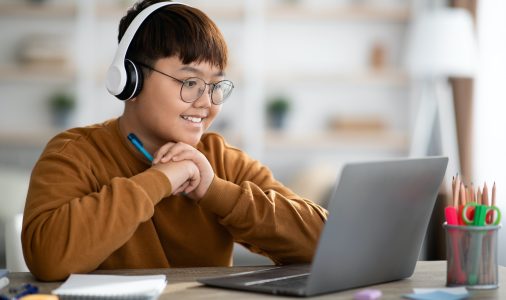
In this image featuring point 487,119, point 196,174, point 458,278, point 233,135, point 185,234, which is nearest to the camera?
point 458,278

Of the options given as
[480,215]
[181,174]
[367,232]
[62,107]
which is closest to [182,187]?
[181,174]

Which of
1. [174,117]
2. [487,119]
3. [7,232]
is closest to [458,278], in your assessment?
[174,117]

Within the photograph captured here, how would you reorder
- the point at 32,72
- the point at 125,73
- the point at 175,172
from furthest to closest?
the point at 32,72 < the point at 125,73 < the point at 175,172

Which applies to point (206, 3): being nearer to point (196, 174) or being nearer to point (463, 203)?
point (196, 174)

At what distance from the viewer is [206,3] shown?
5316 mm

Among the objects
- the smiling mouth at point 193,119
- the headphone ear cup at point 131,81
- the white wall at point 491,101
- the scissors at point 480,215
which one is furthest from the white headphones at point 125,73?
the white wall at point 491,101

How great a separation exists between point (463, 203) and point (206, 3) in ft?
13.7

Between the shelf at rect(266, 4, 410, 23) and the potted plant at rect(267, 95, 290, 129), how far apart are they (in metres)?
0.53

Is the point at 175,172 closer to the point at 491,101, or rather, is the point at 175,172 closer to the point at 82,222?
the point at 82,222

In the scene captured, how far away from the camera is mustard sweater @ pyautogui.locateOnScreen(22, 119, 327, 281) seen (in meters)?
1.41

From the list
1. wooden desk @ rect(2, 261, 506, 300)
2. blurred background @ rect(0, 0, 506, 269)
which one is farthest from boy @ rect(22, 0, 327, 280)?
blurred background @ rect(0, 0, 506, 269)

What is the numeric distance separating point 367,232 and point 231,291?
233 mm

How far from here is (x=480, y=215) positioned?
1.29 m

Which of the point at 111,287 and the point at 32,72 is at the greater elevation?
the point at 32,72
